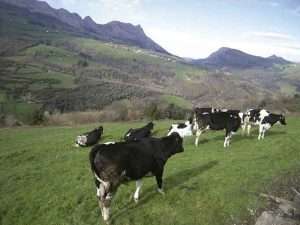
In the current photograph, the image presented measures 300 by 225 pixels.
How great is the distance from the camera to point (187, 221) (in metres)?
14.0

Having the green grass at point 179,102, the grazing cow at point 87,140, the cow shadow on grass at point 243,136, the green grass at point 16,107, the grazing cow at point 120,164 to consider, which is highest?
the grazing cow at point 120,164

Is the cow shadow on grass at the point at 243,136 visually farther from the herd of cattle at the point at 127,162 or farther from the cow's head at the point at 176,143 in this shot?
the herd of cattle at the point at 127,162

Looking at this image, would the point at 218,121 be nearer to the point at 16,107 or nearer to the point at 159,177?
the point at 159,177

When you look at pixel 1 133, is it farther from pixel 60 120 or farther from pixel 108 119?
pixel 108 119

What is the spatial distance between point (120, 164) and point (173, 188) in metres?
4.18

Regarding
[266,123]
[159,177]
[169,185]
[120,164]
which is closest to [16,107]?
[266,123]

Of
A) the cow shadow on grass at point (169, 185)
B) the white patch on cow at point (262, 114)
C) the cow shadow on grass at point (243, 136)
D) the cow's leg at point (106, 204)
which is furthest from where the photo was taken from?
the white patch on cow at point (262, 114)

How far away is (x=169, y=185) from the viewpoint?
56.5ft

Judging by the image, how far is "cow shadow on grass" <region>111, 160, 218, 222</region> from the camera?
15188 mm

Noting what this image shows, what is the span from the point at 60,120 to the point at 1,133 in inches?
652

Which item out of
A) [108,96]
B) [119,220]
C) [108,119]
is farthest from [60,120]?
[108,96]

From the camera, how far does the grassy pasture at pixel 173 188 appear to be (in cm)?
1457

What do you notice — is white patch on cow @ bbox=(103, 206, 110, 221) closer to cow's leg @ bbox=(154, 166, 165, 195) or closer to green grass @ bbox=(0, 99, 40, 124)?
cow's leg @ bbox=(154, 166, 165, 195)

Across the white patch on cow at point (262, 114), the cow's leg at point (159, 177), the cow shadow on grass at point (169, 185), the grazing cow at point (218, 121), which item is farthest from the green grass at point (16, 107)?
the cow's leg at point (159, 177)
